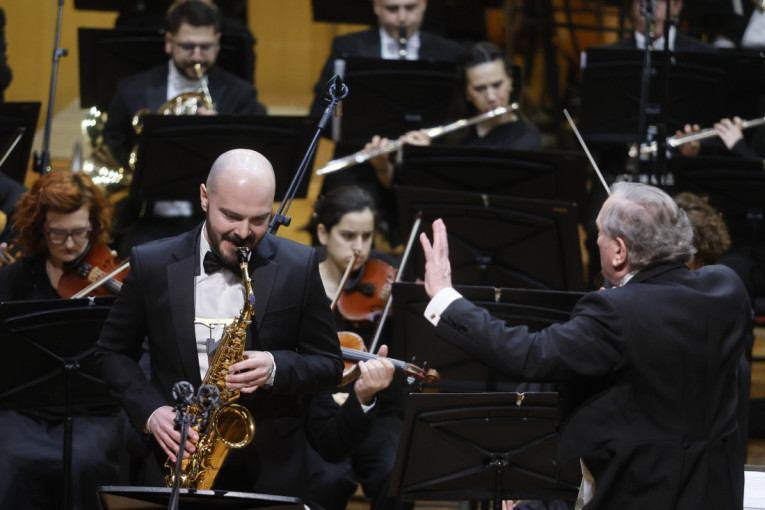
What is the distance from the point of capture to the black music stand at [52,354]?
3.43 meters

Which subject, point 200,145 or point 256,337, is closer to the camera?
point 256,337

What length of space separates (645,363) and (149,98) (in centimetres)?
334

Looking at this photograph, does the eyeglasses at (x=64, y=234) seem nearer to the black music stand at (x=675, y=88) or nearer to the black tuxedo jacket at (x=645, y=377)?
the black tuxedo jacket at (x=645, y=377)

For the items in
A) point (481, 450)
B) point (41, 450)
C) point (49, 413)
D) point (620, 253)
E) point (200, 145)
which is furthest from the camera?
point (200, 145)

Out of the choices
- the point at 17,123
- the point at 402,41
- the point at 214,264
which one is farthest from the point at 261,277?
the point at 402,41

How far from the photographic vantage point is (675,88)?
5254 millimetres

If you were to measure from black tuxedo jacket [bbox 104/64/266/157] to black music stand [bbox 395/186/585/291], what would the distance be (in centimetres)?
156

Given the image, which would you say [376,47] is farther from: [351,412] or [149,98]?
[351,412]

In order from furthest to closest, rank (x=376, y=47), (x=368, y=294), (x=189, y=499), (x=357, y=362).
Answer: (x=376, y=47) → (x=368, y=294) → (x=357, y=362) → (x=189, y=499)

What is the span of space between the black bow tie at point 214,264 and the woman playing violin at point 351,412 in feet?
2.44

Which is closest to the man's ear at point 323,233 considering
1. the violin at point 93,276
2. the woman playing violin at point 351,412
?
the woman playing violin at point 351,412

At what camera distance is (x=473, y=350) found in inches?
109

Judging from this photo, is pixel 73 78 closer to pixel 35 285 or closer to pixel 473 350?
pixel 35 285

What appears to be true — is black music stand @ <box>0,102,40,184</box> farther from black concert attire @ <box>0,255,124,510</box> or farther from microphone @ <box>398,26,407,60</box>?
microphone @ <box>398,26,407,60</box>
